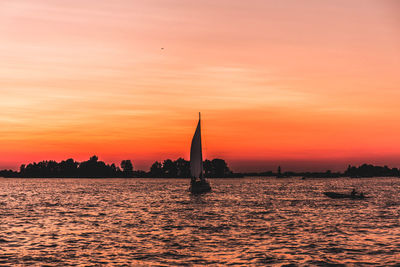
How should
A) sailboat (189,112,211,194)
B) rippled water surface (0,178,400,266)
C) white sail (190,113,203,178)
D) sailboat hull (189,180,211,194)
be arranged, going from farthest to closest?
sailboat hull (189,180,211,194) → sailboat (189,112,211,194) → white sail (190,113,203,178) → rippled water surface (0,178,400,266)

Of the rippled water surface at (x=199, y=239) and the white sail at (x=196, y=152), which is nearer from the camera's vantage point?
the rippled water surface at (x=199, y=239)

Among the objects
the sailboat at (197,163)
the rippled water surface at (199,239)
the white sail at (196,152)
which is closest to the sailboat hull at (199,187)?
the sailboat at (197,163)

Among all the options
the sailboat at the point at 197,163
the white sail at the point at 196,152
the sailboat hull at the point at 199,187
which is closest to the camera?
the white sail at the point at 196,152

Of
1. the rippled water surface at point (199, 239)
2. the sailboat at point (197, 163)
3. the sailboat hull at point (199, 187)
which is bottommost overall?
the rippled water surface at point (199, 239)

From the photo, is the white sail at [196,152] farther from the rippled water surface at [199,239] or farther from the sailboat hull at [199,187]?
the rippled water surface at [199,239]

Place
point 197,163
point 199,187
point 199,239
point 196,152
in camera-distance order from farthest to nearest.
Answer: point 199,187 < point 197,163 < point 196,152 < point 199,239

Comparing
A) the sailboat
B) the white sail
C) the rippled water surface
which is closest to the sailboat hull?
the sailboat

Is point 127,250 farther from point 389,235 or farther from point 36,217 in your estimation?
point 36,217

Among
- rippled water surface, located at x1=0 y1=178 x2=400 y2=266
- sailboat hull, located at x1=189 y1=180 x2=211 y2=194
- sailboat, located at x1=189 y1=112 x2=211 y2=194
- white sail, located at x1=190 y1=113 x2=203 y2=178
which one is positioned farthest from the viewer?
sailboat hull, located at x1=189 y1=180 x2=211 y2=194

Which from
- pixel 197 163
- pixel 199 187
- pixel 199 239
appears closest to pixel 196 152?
pixel 197 163

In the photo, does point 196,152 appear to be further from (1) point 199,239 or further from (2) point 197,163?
(1) point 199,239

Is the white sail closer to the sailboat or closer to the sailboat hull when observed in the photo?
the sailboat

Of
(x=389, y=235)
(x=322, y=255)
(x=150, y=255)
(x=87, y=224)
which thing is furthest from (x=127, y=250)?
(x=389, y=235)

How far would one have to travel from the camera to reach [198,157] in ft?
329
